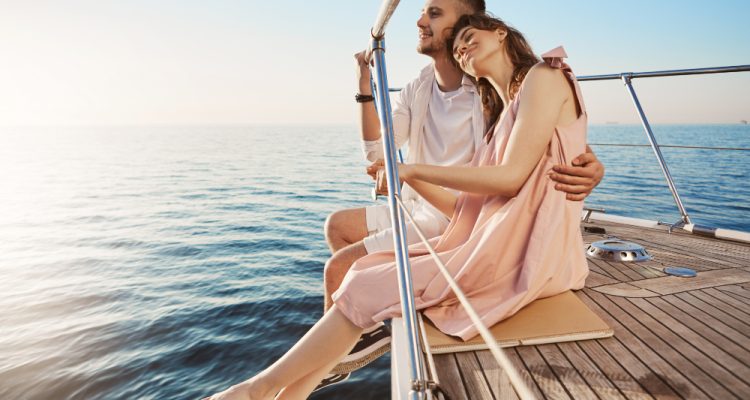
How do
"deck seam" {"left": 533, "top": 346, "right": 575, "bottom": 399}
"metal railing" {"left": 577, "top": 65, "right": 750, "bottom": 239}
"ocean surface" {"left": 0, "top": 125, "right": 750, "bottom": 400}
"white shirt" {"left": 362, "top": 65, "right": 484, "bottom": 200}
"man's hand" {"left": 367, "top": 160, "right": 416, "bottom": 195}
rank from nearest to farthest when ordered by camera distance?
"deck seam" {"left": 533, "top": 346, "right": 575, "bottom": 399} → "man's hand" {"left": 367, "top": 160, "right": 416, "bottom": 195} → "white shirt" {"left": 362, "top": 65, "right": 484, "bottom": 200} → "metal railing" {"left": 577, "top": 65, "right": 750, "bottom": 239} → "ocean surface" {"left": 0, "top": 125, "right": 750, "bottom": 400}

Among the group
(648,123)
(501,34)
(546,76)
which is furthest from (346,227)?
(648,123)

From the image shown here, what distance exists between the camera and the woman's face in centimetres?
170

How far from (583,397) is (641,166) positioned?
22356mm

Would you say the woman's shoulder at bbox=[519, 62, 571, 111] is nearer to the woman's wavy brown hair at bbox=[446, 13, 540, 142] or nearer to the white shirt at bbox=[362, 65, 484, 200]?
the woman's wavy brown hair at bbox=[446, 13, 540, 142]

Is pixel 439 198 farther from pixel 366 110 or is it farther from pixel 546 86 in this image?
pixel 366 110

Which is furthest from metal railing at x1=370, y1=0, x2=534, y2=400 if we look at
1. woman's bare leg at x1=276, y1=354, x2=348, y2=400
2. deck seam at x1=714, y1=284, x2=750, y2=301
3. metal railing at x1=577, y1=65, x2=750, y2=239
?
metal railing at x1=577, y1=65, x2=750, y2=239

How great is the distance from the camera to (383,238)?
6.68 ft

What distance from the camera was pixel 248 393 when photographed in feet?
4.58

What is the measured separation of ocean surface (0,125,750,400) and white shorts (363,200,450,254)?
5.24 ft

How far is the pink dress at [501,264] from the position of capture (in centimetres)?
139

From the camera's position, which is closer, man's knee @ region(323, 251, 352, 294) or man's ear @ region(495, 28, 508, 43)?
man's ear @ region(495, 28, 508, 43)

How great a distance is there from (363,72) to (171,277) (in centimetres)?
478

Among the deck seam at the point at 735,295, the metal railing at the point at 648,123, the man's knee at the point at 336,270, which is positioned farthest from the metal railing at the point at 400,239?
the metal railing at the point at 648,123

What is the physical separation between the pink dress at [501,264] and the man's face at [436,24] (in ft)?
2.83
